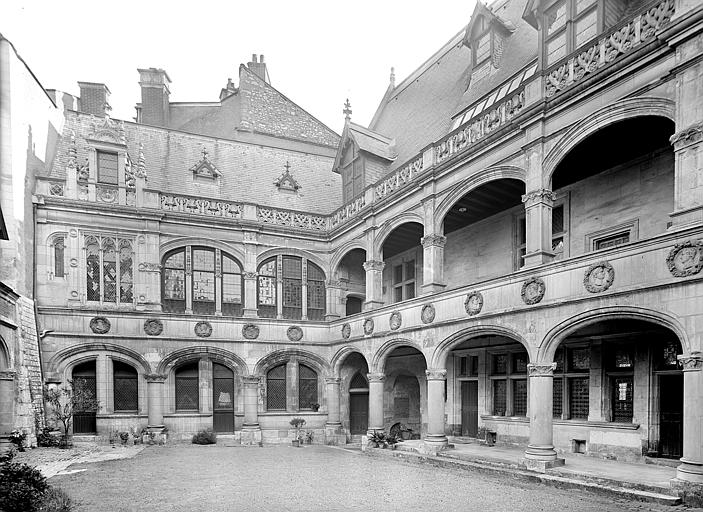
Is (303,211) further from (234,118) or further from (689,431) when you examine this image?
(689,431)

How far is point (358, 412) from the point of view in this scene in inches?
801

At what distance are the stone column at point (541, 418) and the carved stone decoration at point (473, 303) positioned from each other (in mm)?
2004

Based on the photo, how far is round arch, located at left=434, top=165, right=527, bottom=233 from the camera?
1216 cm

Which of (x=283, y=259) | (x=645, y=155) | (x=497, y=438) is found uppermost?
(x=645, y=155)

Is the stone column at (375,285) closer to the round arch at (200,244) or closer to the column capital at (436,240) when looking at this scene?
the column capital at (436,240)

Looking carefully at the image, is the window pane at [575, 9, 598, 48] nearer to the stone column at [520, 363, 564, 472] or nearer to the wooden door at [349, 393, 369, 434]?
the stone column at [520, 363, 564, 472]

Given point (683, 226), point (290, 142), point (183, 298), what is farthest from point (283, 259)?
point (683, 226)

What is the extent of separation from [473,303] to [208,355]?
1059 centimetres

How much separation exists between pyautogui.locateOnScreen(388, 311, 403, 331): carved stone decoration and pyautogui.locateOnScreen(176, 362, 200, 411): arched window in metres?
7.79

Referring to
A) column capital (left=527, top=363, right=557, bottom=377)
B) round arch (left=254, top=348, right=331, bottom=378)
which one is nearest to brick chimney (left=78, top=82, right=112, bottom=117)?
round arch (left=254, top=348, right=331, bottom=378)

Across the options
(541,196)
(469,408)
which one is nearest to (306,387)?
(469,408)

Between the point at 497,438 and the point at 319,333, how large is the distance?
315 inches

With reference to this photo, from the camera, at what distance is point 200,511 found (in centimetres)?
842

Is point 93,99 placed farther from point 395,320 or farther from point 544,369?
point 544,369
